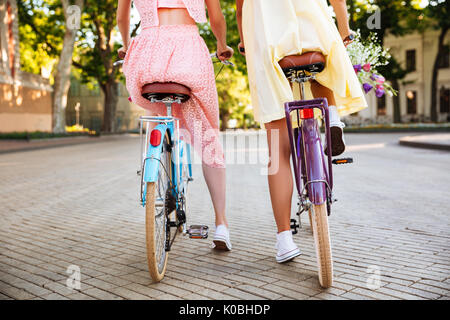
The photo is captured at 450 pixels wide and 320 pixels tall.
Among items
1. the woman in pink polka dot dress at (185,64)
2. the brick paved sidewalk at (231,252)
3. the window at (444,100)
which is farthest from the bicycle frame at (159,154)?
the window at (444,100)

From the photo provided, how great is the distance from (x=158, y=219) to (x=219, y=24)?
4.66ft

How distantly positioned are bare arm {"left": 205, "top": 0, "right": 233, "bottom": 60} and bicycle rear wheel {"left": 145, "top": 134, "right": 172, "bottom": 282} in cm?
76

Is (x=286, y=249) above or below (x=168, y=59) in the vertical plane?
below

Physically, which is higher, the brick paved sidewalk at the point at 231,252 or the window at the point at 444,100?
the window at the point at 444,100

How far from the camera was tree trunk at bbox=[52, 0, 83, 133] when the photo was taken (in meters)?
25.6

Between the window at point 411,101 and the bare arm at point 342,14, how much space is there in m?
45.6

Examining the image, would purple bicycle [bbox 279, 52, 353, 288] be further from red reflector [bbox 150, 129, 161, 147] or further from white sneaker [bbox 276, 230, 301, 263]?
red reflector [bbox 150, 129, 161, 147]

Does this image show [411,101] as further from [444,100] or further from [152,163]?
[152,163]

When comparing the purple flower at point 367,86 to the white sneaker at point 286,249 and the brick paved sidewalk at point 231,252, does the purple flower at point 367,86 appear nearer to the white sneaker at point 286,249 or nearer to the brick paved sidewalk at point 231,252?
the brick paved sidewalk at point 231,252

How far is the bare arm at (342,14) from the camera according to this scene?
10.3ft

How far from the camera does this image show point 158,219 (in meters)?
2.96

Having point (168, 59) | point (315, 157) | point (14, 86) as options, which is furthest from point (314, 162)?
point (14, 86)

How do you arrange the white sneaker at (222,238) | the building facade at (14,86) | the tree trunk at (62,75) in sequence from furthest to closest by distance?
the building facade at (14,86), the tree trunk at (62,75), the white sneaker at (222,238)

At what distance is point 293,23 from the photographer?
2.95 m
